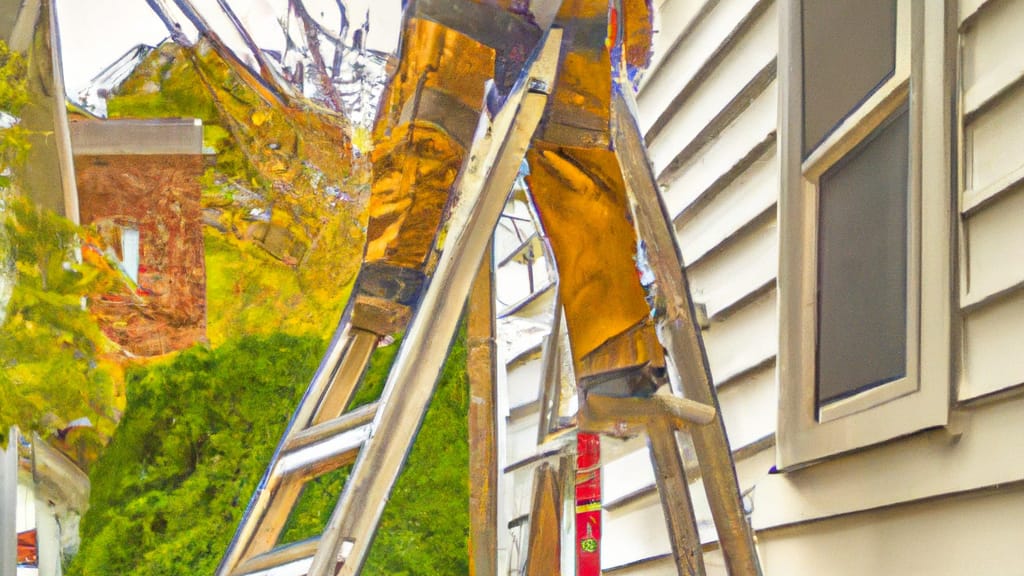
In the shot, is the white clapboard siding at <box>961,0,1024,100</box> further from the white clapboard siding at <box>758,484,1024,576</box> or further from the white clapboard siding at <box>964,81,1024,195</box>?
the white clapboard siding at <box>758,484,1024,576</box>

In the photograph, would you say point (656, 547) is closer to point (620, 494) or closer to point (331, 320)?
point (620, 494)

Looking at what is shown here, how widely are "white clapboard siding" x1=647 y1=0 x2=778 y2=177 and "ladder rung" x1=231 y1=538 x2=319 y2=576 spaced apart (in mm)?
610

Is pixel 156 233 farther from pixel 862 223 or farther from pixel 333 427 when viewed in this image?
pixel 862 223

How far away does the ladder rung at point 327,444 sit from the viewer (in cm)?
72

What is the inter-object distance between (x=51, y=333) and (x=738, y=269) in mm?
701

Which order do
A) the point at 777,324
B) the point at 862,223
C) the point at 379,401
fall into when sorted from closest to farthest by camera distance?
the point at 379,401, the point at 862,223, the point at 777,324

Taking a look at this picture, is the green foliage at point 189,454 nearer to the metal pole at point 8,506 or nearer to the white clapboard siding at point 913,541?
the metal pole at point 8,506

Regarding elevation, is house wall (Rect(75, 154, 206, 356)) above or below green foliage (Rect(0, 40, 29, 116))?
below

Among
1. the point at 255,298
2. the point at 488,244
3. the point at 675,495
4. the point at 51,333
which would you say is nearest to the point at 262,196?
the point at 255,298

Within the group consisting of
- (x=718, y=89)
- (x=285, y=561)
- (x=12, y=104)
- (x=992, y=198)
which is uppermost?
(x=718, y=89)

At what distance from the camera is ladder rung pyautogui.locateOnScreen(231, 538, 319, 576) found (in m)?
0.69

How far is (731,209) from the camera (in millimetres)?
1162

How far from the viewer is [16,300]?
0.91m

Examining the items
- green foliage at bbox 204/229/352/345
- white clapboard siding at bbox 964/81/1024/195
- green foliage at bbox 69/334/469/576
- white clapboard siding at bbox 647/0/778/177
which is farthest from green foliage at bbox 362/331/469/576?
white clapboard siding at bbox 964/81/1024/195
